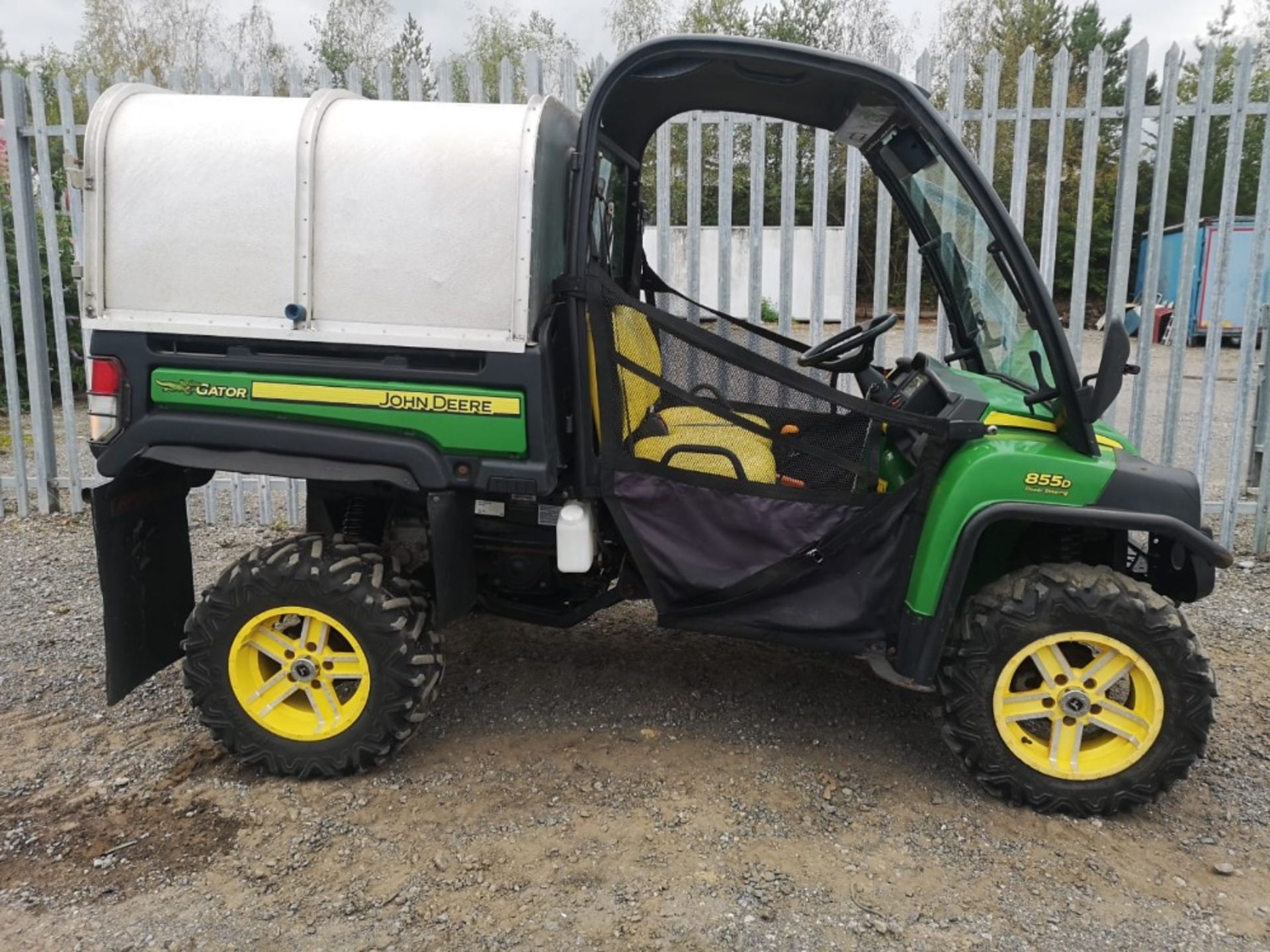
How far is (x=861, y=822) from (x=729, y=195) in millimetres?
3645

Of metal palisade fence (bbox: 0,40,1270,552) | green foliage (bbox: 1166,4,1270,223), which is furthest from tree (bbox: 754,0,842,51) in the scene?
metal palisade fence (bbox: 0,40,1270,552)

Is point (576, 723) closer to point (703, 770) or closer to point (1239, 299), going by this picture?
point (703, 770)

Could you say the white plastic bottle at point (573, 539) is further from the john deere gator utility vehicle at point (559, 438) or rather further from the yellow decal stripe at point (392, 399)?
the yellow decal stripe at point (392, 399)

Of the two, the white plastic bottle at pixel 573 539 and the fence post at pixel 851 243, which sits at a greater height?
the fence post at pixel 851 243

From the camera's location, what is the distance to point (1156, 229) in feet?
17.3

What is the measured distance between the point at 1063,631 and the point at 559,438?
5.44 ft

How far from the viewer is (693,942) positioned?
2422 mm

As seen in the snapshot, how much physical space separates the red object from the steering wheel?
225 cm

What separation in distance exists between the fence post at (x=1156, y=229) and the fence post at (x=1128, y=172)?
0.11m

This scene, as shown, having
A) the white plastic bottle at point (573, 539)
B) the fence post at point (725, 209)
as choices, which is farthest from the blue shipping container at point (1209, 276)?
the white plastic bottle at point (573, 539)

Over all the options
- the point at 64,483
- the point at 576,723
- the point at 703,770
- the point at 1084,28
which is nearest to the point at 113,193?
the point at 576,723

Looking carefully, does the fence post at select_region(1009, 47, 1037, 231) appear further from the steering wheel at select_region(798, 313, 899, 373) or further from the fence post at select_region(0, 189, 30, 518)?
the fence post at select_region(0, 189, 30, 518)

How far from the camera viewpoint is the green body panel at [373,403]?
2.92 m

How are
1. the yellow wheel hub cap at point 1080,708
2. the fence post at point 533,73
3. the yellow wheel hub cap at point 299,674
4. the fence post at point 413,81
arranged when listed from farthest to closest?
1. the fence post at point 413,81
2. the fence post at point 533,73
3. the yellow wheel hub cap at point 299,674
4. the yellow wheel hub cap at point 1080,708
